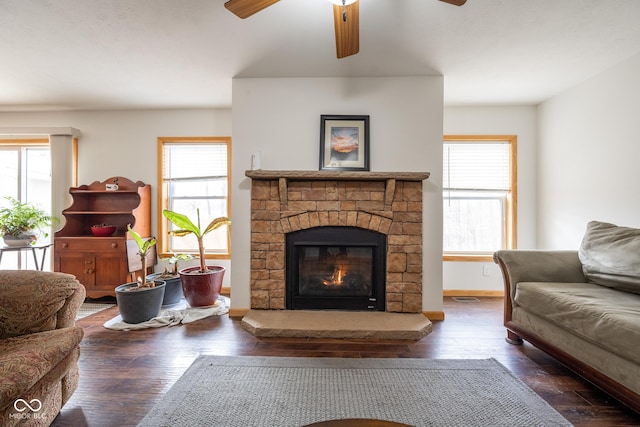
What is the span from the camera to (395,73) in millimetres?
2941

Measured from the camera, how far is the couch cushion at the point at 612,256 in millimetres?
2018

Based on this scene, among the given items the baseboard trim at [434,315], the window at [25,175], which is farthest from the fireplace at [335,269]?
the window at [25,175]

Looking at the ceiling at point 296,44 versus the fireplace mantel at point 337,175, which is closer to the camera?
the ceiling at point 296,44

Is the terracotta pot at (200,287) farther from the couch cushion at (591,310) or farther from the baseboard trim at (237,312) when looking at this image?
the couch cushion at (591,310)

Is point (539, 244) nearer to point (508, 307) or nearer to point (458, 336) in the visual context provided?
point (508, 307)

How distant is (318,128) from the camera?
3.04 m

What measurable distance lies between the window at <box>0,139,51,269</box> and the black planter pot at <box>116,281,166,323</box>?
7.44 feet

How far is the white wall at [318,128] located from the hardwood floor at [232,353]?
0.56m

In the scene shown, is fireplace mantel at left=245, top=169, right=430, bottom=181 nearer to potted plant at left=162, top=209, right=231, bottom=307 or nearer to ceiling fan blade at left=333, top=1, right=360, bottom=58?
potted plant at left=162, top=209, right=231, bottom=307

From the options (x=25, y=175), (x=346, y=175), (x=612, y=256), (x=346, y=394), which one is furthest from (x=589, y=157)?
(x=25, y=175)

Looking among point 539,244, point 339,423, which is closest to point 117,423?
Answer: point 339,423

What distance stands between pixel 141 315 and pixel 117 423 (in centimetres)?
144

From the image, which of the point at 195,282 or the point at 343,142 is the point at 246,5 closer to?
the point at 343,142

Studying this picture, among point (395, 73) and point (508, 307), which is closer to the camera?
point (508, 307)
